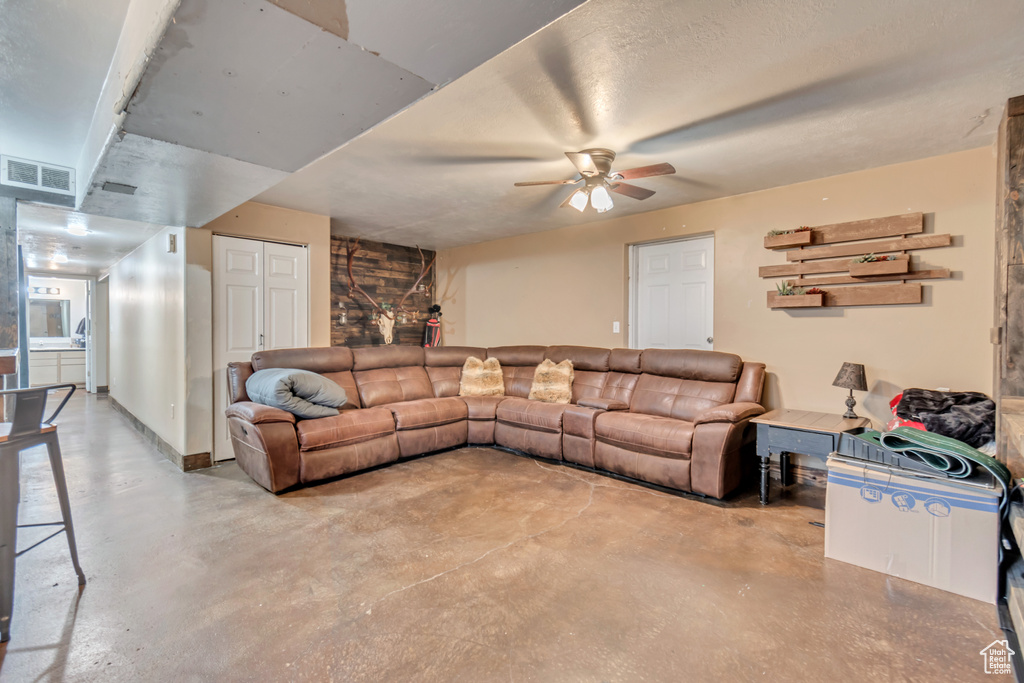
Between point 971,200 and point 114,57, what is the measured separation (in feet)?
15.6

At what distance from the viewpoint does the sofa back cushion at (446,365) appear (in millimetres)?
4949

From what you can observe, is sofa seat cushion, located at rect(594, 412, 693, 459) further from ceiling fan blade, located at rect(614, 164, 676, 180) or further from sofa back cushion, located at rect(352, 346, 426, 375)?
sofa back cushion, located at rect(352, 346, 426, 375)

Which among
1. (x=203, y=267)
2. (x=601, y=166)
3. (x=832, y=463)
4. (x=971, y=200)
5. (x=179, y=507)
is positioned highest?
(x=601, y=166)

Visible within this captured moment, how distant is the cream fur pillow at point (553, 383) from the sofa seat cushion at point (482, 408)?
0.41m

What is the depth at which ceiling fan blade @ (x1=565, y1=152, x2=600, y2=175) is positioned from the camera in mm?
2695

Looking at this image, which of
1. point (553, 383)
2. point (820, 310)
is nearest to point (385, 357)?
point (553, 383)

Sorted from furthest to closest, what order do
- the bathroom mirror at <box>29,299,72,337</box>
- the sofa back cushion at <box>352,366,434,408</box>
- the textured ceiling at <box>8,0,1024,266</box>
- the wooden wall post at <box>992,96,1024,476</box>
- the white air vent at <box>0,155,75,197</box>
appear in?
the bathroom mirror at <box>29,299,72,337</box> → the sofa back cushion at <box>352,366,434,408</box> → the white air vent at <box>0,155,75,197</box> → the wooden wall post at <box>992,96,1024,476</box> → the textured ceiling at <box>8,0,1024,266</box>

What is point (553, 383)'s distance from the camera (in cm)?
454

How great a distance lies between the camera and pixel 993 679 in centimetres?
150

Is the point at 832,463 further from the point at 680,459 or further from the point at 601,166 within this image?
the point at 601,166

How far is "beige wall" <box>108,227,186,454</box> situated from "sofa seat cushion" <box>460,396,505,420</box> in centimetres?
250

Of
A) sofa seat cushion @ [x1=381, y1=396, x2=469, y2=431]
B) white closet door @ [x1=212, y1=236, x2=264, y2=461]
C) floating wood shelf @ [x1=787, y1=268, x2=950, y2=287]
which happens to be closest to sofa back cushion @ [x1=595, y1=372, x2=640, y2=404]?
sofa seat cushion @ [x1=381, y1=396, x2=469, y2=431]

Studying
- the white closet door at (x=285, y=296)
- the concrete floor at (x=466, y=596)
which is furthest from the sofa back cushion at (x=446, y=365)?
the concrete floor at (x=466, y=596)

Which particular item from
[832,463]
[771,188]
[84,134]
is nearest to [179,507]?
[84,134]
